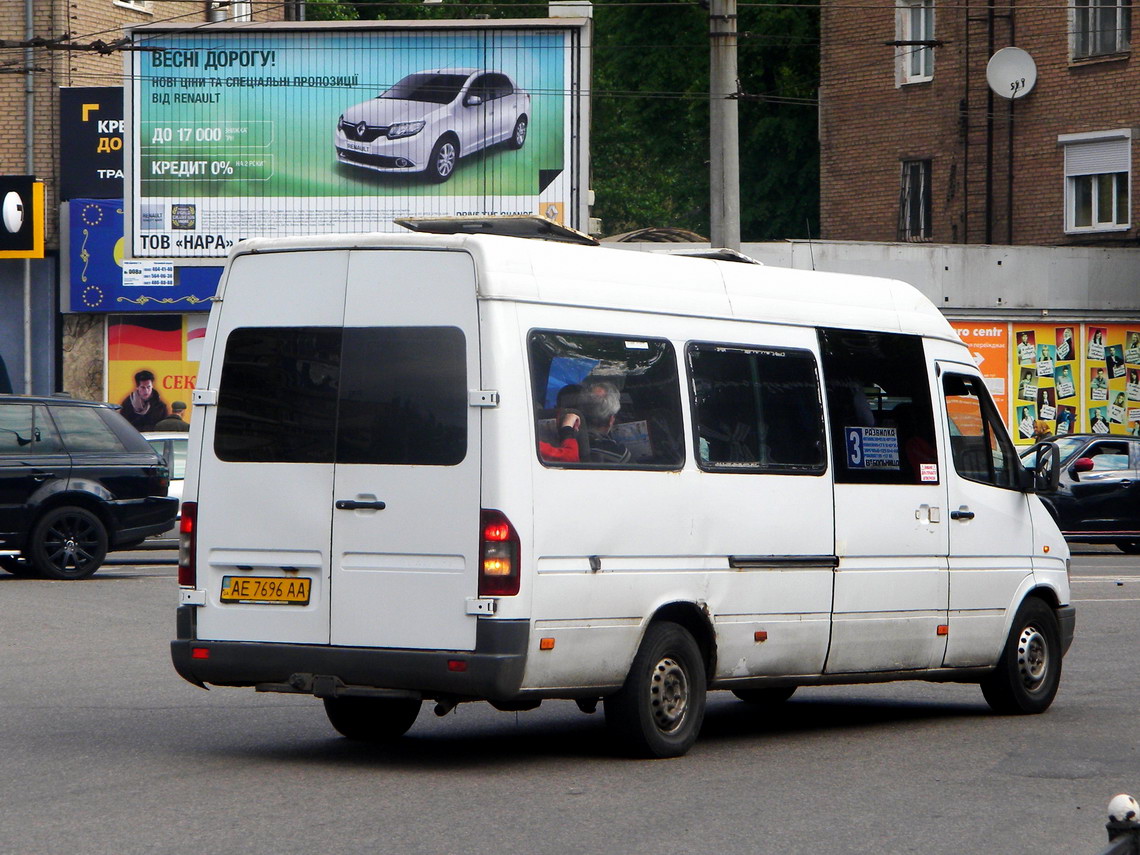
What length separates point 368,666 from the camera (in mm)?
8203

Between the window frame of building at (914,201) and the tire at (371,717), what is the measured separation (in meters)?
30.2

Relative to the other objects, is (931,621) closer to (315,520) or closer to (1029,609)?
(1029,609)

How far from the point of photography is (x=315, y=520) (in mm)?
8453

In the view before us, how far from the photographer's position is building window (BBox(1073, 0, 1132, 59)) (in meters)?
34.7

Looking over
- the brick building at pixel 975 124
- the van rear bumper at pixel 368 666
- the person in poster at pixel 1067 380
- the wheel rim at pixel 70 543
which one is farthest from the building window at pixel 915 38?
the van rear bumper at pixel 368 666

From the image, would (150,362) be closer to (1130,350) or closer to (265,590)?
(1130,350)

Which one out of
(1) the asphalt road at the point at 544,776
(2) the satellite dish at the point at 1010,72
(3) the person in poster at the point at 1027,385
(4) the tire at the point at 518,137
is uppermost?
(2) the satellite dish at the point at 1010,72

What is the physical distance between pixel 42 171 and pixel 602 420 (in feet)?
92.0

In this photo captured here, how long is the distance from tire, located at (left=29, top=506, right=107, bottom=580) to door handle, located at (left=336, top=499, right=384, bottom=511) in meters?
11.5

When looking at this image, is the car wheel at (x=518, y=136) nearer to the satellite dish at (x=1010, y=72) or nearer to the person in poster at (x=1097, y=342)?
the satellite dish at (x=1010, y=72)

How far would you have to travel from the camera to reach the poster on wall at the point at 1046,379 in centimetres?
3338

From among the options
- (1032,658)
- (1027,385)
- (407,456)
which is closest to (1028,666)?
(1032,658)

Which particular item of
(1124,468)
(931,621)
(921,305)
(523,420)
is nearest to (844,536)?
(931,621)

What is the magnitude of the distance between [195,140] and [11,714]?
22.6 meters
